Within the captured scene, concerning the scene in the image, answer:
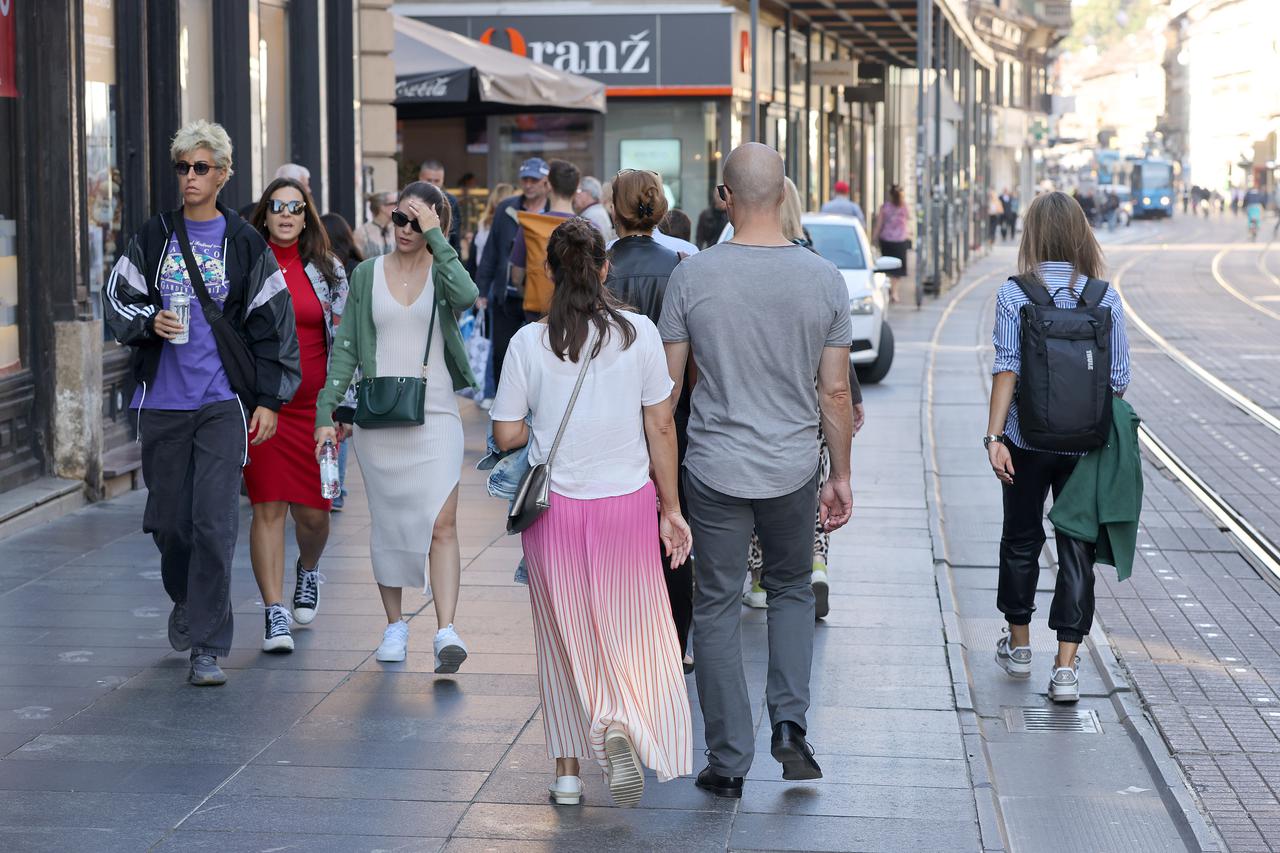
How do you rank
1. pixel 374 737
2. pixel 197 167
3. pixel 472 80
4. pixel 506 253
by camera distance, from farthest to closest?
pixel 472 80
pixel 506 253
pixel 197 167
pixel 374 737

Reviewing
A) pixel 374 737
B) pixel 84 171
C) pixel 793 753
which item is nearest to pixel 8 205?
pixel 84 171

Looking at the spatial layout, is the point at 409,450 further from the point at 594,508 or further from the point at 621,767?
the point at 621,767

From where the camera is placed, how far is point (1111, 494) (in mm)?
6488

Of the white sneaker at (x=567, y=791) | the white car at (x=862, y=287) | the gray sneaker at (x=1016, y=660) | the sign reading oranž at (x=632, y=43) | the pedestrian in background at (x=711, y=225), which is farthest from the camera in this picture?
the sign reading oranž at (x=632, y=43)

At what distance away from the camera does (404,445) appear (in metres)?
6.64

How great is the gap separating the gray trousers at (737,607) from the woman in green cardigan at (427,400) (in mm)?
1393

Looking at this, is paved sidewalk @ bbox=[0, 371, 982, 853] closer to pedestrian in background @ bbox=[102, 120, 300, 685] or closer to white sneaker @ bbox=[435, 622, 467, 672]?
white sneaker @ bbox=[435, 622, 467, 672]

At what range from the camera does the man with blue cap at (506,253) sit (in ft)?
41.7

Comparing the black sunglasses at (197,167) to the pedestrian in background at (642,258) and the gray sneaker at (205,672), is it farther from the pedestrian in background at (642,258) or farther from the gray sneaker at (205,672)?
the gray sneaker at (205,672)

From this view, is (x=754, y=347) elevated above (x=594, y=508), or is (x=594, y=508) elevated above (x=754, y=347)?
(x=754, y=347)

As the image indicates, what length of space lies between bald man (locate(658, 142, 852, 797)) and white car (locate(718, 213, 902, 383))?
1102cm

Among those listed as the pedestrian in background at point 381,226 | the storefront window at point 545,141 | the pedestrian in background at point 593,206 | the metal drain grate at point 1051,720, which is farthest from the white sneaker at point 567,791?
the storefront window at point 545,141

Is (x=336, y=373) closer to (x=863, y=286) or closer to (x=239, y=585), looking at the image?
(x=239, y=585)

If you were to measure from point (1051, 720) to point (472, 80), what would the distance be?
1121 centimetres
